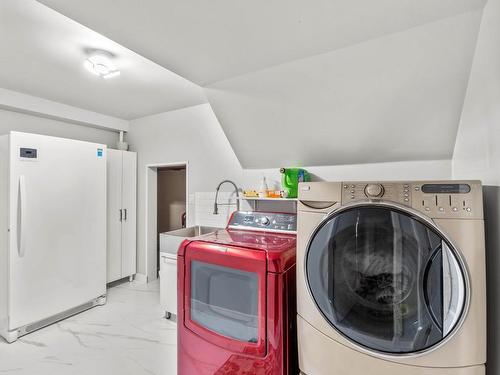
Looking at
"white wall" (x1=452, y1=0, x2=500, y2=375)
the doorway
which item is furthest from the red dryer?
the doorway

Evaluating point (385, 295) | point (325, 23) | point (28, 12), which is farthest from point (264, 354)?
point (28, 12)

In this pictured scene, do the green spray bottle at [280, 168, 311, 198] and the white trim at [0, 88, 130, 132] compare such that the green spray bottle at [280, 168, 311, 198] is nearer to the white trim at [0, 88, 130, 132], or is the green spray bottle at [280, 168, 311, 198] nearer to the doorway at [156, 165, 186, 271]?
the white trim at [0, 88, 130, 132]

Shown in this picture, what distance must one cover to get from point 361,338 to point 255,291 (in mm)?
542

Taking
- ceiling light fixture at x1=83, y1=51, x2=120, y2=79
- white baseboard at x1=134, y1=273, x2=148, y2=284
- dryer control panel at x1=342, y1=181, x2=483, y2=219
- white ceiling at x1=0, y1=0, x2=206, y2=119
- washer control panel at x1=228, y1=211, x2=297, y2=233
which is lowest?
white baseboard at x1=134, y1=273, x2=148, y2=284

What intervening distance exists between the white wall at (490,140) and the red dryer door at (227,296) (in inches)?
37.8

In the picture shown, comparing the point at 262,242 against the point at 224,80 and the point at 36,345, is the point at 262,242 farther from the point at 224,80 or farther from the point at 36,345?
the point at 36,345

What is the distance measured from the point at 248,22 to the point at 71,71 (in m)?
1.75

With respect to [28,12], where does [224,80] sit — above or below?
below

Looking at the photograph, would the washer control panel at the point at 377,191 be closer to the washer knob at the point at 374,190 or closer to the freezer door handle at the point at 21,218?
the washer knob at the point at 374,190

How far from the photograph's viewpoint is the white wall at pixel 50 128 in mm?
2721

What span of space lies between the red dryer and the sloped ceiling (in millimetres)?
1001

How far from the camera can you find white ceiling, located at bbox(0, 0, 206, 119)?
61.0 inches

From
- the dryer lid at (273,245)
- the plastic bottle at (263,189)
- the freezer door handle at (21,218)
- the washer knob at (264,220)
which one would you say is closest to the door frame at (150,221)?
the freezer door handle at (21,218)

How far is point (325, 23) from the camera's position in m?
1.32
